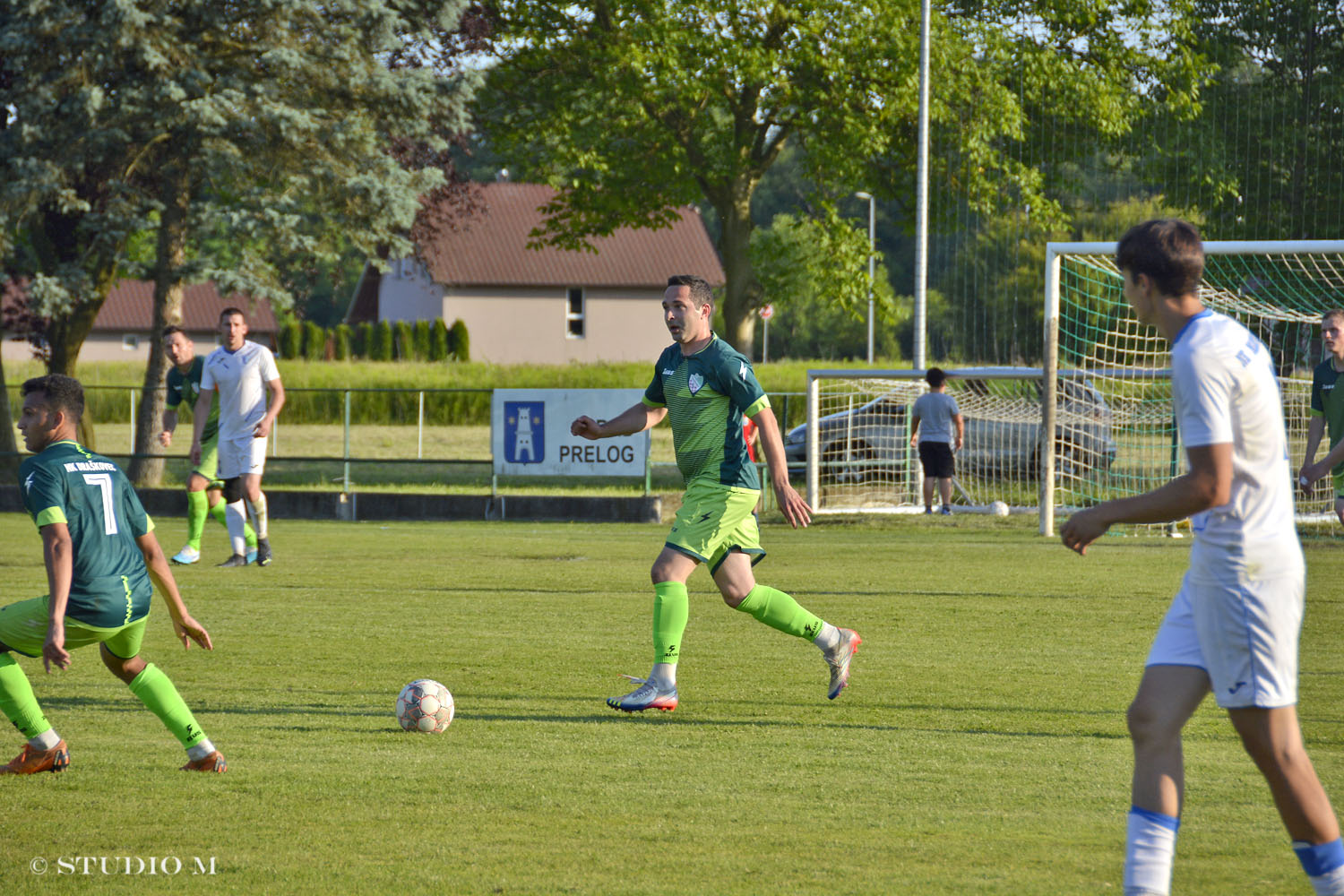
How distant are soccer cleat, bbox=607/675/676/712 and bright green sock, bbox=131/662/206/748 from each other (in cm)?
200

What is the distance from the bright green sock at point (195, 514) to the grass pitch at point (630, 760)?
2.01 metres

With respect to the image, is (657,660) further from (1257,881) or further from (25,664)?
(25,664)

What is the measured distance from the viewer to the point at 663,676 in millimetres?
6805

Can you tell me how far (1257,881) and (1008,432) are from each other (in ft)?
66.0

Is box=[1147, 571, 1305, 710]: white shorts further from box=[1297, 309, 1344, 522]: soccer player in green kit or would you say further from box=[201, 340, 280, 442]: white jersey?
box=[201, 340, 280, 442]: white jersey

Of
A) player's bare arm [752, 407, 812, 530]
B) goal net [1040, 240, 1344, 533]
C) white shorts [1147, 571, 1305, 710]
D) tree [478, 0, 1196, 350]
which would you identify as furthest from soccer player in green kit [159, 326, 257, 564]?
tree [478, 0, 1196, 350]

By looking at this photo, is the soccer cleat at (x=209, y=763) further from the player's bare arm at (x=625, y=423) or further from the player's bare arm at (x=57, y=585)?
the player's bare arm at (x=625, y=423)

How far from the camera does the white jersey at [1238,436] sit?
3486 millimetres

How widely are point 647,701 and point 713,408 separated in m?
1.46

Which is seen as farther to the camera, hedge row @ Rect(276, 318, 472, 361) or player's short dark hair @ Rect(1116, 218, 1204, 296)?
hedge row @ Rect(276, 318, 472, 361)

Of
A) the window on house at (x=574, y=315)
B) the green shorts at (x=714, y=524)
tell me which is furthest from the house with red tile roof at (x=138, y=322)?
the green shorts at (x=714, y=524)

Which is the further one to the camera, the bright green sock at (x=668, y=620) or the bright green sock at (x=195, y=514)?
the bright green sock at (x=195, y=514)

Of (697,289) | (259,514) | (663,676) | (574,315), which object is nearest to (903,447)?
(259,514)

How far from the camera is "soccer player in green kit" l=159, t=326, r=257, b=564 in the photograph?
12.7 metres
